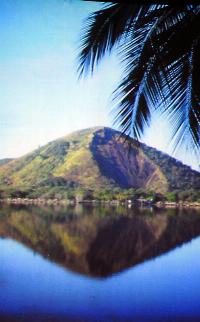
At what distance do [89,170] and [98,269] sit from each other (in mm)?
28290

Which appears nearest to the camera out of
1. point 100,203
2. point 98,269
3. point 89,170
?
point 98,269

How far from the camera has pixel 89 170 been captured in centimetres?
4009

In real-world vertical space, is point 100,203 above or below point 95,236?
above

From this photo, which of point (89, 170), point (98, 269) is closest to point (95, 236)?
point (98, 269)

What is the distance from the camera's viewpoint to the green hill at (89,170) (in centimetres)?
2877

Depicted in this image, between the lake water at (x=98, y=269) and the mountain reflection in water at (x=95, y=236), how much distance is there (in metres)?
0.04

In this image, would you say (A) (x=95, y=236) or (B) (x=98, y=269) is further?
(A) (x=95, y=236)

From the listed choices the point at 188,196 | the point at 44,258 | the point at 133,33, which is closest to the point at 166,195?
the point at 188,196

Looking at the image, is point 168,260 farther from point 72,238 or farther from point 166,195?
point 166,195

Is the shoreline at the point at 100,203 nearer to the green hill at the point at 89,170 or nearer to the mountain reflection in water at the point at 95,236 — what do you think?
the mountain reflection in water at the point at 95,236

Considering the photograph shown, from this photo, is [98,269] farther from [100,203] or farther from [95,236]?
[100,203]

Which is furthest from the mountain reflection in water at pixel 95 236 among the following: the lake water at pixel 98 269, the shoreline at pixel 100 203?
the shoreline at pixel 100 203

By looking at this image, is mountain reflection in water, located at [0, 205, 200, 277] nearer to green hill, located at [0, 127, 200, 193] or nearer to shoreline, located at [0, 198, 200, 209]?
shoreline, located at [0, 198, 200, 209]

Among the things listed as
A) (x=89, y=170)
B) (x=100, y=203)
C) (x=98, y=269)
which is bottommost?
(x=98, y=269)
